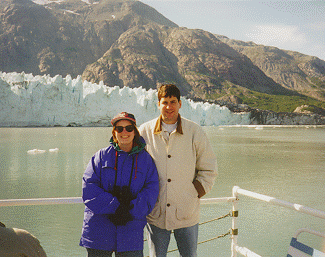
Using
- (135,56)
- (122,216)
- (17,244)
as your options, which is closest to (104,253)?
(122,216)

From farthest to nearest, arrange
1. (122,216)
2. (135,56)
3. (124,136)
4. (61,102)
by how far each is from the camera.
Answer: (135,56) < (61,102) < (124,136) < (122,216)

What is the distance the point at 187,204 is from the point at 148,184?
1.07ft

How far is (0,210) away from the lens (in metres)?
8.42

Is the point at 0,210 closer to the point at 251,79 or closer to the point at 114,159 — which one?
the point at 114,159

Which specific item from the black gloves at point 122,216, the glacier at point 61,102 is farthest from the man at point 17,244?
the glacier at point 61,102

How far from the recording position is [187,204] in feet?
6.87

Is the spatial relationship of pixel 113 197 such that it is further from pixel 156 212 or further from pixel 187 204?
pixel 187 204

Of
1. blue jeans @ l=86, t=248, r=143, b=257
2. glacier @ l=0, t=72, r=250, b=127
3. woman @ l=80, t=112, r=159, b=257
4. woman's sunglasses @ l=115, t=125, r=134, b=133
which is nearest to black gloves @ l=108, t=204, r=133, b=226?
woman @ l=80, t=112, r=159, b=257

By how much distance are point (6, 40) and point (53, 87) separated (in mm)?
117542

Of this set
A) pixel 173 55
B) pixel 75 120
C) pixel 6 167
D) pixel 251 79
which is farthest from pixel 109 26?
pixel 6 167

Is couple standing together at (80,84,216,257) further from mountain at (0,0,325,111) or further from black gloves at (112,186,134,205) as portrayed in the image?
mountain at (0,0,325,111)

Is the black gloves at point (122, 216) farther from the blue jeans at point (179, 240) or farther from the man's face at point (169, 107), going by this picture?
the man's face at point (169, 107)

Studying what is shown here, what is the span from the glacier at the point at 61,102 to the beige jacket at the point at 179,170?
130ft

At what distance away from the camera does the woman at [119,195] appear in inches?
73.1
